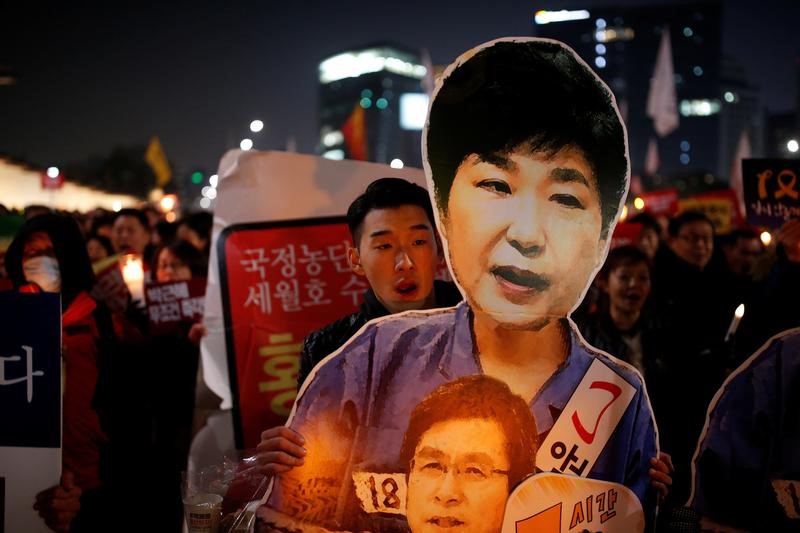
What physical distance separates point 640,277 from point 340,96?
94.1m

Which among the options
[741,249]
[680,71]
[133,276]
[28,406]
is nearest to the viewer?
[28,406]

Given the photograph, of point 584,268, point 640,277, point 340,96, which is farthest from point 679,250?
point 340,96

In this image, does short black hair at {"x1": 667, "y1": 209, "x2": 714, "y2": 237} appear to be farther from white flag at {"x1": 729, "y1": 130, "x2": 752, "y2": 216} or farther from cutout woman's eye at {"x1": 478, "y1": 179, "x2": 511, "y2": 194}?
cutout woman's eye at {"x1": 478, "y1": 179, "x2": 511, "y2": 194}

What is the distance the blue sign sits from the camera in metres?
2.60

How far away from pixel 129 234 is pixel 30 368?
349 centimetres

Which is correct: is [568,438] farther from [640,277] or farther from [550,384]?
[640,277]

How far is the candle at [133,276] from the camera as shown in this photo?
15.2 feet

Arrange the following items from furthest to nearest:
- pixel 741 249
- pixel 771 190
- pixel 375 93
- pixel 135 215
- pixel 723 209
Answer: pixel 375 93 → pixel 723 209 → pixel 135 215 → pixel 741 249 → pixel 771 190

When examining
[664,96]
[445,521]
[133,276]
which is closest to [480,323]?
[445,521]

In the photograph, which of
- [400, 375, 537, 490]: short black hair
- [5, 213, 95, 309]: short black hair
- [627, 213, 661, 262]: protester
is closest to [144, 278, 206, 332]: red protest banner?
[5, 213, 95, 309]: short black hair

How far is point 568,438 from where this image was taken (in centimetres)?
219

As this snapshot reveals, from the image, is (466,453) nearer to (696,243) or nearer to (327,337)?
(327,337)

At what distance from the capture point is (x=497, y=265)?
7.16 feet

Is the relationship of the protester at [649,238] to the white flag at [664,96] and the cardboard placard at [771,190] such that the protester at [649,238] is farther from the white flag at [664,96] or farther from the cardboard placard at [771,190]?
the white flag at [664,96]
